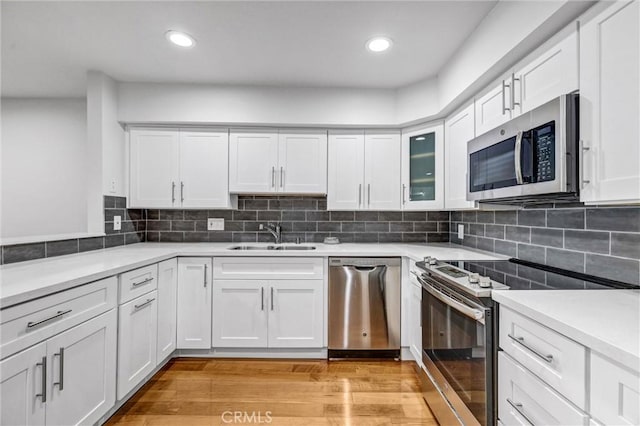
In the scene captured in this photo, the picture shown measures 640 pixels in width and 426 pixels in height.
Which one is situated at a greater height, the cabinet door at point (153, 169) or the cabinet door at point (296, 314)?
the cabinet door at point (153, 169)

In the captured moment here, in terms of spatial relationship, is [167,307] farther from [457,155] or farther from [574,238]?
[574,238]

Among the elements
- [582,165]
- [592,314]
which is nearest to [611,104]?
[582,165]

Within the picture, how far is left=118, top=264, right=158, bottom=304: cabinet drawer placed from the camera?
5.75 ft

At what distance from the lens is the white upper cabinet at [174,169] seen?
2705 millimetres

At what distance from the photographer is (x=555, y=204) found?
1.71 m

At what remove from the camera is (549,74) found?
134 centimetres

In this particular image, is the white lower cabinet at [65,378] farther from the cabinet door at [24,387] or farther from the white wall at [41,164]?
the white wall at [41,164]

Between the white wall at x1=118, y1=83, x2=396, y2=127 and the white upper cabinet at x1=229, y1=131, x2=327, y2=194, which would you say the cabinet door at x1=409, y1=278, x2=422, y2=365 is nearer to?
the white upper cabinet at x1=229, y1=131, x2=327, y2=194

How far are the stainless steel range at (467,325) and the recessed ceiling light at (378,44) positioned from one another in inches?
57.1

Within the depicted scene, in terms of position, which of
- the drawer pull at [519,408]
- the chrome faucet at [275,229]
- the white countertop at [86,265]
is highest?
the chrome faucet at [275,229]

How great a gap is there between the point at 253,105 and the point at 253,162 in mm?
500

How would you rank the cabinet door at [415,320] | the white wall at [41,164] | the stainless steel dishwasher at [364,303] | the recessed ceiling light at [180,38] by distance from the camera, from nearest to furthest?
the recessed ceiling light at [180,38] → the cabinet door at [415,320] → the stainless steel dishwasher at [364,303] → the white wall at [41,164]

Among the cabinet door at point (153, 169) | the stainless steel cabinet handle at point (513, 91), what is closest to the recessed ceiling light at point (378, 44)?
the stainless steel cabinet handle at point (513, 91)

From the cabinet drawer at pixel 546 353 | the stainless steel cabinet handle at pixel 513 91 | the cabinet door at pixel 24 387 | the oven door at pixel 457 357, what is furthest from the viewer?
the stainless steel cabinet handle at pixel 513 91
